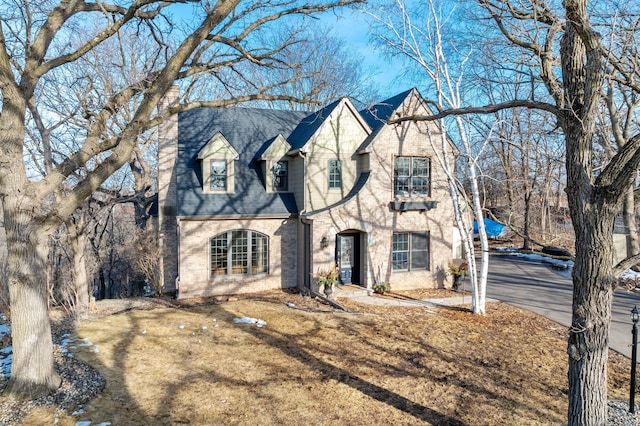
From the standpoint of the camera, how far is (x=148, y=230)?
15.1m

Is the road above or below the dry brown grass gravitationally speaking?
below

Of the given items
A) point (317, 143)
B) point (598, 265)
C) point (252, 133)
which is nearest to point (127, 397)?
point (598, 265)

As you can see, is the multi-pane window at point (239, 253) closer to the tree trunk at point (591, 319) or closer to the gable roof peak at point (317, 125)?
the gable roof peak at point (317, 125)

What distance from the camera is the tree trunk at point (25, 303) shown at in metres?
6.85

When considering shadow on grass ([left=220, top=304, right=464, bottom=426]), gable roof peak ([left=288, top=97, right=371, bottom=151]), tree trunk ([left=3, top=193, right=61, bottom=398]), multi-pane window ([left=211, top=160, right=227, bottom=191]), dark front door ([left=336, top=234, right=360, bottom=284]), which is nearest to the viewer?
shadow on grass ([left=220, top=304, right=464, bottom=426])

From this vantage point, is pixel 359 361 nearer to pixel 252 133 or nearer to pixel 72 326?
pixel 72 326

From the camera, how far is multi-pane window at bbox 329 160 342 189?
16469 mm

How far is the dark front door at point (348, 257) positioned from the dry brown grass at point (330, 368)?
12.0 feet

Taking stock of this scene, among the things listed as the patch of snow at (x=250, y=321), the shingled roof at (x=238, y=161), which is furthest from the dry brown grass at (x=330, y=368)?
the shingled roof at (x=238, y=161)

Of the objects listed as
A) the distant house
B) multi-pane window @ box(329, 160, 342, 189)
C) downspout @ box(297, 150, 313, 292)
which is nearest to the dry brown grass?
downspout @ box(297, 150, 313, 292)

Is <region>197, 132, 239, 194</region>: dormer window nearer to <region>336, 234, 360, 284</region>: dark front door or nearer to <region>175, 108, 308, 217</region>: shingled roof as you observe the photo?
<region>175, 108, 308, 217</region>: shingled roof

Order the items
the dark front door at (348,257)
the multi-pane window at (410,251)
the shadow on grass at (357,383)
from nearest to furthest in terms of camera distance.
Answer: the shadow on grass at (357,383) → the dark front door at (348,257) → the multi-pane window at (410,251)

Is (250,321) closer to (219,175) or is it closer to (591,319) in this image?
(219,175)

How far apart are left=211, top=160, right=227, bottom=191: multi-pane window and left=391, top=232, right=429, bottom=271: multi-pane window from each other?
23.7 ft
